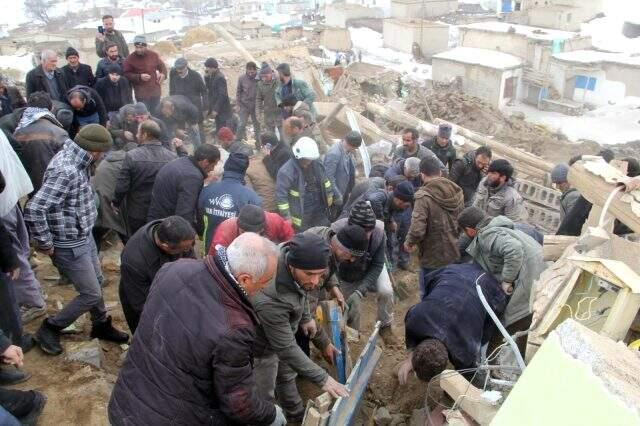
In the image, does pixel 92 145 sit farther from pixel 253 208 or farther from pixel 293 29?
pixel 293 29

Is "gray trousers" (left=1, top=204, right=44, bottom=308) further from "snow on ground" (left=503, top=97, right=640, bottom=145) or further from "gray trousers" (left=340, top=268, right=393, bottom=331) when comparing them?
"snow on ground" (left=503, top=97, right=640, bottom=145)

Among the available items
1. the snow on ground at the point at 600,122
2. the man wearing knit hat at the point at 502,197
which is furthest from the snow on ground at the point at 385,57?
the man wearing knit hat at the point at 502,197

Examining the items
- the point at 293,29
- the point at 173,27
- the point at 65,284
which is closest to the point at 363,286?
the point at 65,284

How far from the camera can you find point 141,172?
5449 mm

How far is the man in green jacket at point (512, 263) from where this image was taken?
15.1ft

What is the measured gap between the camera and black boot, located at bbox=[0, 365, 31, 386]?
13.8 ft

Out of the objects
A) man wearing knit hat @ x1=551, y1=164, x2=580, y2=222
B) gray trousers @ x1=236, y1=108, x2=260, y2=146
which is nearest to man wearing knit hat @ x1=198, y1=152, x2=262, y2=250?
man wearing knit hat @ x1=551, y1=164, x2=580, y2=222

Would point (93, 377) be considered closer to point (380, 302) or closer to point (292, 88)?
point (380, 302)

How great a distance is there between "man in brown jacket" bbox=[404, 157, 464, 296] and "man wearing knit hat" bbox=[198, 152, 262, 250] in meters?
1.83

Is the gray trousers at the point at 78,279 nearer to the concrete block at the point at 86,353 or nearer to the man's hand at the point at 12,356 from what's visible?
the concrete block at the point at 86,353

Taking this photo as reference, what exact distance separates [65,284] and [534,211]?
7055 mm

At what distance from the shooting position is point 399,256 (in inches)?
285

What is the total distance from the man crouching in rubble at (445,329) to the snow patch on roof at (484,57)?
2740 cm

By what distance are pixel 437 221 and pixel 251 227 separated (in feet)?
7.82
